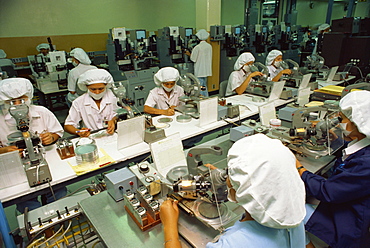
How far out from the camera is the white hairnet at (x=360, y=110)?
1.45m

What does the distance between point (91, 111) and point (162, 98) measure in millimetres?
957

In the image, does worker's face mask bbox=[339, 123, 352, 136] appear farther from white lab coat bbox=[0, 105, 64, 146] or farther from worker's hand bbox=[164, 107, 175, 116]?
white lab coat bbox=[0, 105, 64, 146]

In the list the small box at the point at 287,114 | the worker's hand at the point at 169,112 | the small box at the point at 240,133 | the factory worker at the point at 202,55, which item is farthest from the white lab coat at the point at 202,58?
the small box at the point at 240,133

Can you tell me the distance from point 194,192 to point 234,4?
947 cm

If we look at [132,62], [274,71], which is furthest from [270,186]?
[132,62]

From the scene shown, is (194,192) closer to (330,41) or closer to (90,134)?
(90,134)

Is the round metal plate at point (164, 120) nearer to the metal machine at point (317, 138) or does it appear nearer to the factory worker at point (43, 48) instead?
the metal machine at point (317, 138)

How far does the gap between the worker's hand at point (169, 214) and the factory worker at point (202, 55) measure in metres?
4.72

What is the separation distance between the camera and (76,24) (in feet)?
21.5

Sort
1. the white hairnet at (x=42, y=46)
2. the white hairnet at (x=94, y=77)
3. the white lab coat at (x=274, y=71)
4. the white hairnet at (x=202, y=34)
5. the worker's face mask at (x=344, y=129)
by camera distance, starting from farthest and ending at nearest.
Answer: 1. the white hairnet at (x=42, y=46)
2. the white hairnet at (x=202, y=34)
3. the white lab coat at (x=274, y=71)
4. the white hairnet at (x=94, y=77)
5. the worker's face mask at (x=344, y=129)

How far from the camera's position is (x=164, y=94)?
331 cm

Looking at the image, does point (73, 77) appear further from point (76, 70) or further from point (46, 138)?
point (46, 138)

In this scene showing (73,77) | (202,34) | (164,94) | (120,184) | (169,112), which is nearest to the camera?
(120,184)

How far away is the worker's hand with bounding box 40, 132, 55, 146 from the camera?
7.05 feet
